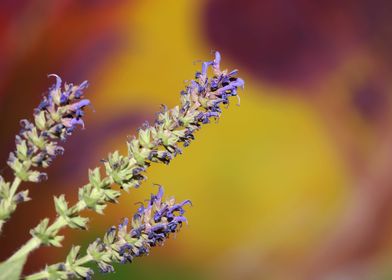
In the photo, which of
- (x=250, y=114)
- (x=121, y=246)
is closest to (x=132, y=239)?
(x=121, y=246)

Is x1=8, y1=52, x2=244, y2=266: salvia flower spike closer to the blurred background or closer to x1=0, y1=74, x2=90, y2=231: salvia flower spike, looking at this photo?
x1=0, y1=74, x2=90, y2=231: salvia flower spike

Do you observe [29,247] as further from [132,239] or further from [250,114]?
[250,114]

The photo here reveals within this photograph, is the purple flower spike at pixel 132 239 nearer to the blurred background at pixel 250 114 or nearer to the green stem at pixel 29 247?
the green stem at pixel 29 247

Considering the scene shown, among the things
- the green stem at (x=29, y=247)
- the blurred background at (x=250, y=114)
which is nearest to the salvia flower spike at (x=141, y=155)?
the green stem at (x=29, y=247)

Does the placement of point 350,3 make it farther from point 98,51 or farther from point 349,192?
point 98,51

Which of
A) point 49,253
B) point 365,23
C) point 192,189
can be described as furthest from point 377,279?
point 49,253
